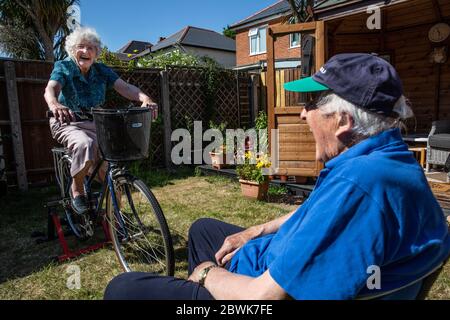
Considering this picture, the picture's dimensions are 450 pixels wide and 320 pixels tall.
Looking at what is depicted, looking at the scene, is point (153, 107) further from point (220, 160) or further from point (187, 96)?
point (187, 96)

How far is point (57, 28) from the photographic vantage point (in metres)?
12.4

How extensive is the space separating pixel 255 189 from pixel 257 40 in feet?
51.5

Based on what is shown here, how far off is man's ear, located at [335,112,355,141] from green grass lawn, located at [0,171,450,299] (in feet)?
5.59

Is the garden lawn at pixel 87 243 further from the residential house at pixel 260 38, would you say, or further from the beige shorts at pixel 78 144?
the residential house at pixel 260 38

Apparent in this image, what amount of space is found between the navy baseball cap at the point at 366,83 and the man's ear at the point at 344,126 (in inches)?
2.0

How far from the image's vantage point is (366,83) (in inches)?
38.4

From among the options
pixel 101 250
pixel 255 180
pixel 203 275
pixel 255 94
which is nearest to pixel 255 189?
pixel 255 180

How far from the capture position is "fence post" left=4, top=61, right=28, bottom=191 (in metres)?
4.86

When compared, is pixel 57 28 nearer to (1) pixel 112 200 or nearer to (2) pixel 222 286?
(1) pixel 112 200

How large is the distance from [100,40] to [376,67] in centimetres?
236

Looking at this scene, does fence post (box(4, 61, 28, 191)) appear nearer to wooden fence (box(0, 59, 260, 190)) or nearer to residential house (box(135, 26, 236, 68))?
wooden fence (box(0, 59, 260, 190))

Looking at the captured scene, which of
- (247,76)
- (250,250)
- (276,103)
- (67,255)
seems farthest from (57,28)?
(250,250)

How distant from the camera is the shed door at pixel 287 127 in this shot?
4.52 metres

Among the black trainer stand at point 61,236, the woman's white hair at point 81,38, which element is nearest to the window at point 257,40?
the woman's white hair at point 81,38
